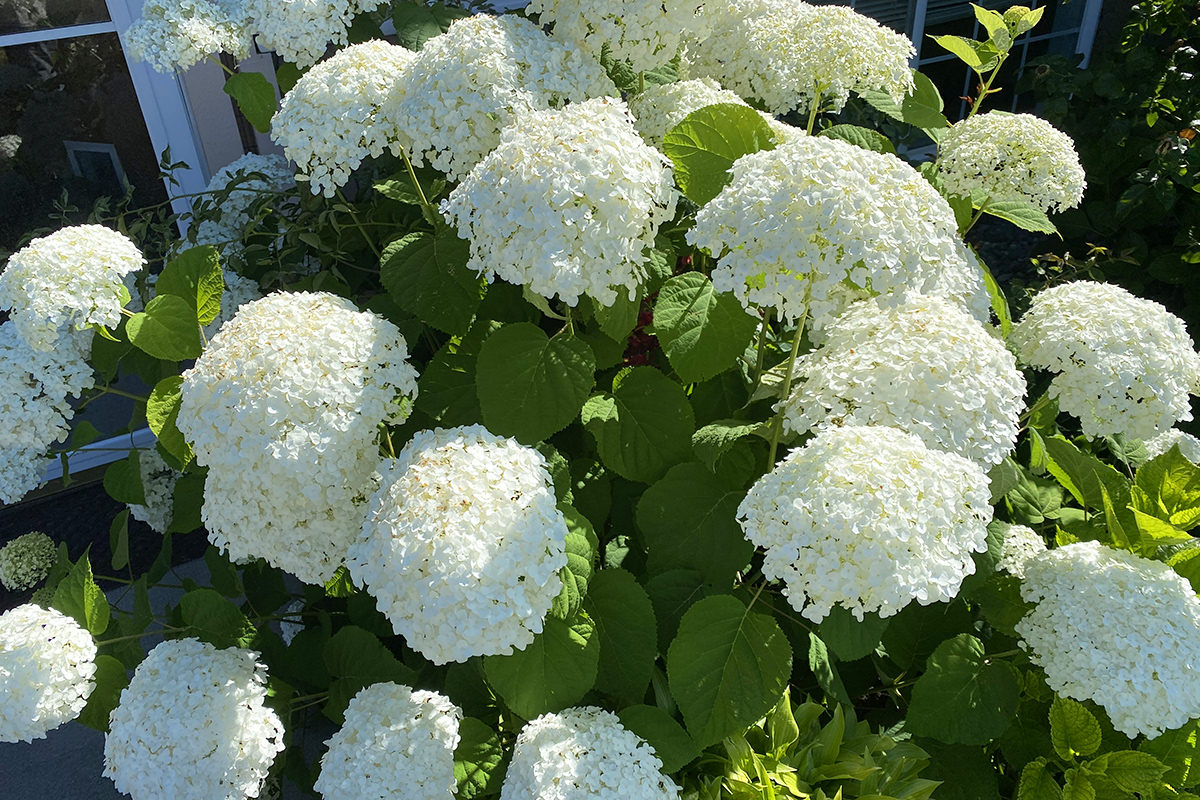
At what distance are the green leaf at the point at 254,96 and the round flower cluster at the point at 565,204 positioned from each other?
106 cm

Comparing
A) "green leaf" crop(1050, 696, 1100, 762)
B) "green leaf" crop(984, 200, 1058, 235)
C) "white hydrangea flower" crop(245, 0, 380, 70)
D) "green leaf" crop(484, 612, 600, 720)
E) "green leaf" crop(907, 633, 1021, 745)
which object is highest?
"white hydrangea flower" crop(245, 0, 380, 70)

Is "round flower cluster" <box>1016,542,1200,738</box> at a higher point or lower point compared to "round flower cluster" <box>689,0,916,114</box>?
lower

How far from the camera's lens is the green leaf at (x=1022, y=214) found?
1.89 metres

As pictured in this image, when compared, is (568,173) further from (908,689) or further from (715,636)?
(908,689)

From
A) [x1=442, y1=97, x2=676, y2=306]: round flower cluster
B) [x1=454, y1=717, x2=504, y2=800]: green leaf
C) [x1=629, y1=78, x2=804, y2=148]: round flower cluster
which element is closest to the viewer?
[x1=442, y1=97, x2=676, y2=306]: round flower cluster

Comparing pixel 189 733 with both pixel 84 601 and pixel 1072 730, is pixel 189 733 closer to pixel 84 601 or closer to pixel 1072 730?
pixel 84 601

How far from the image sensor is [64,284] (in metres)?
1.59

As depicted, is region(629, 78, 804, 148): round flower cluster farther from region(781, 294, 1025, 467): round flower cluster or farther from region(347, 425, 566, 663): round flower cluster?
region(347, 425, 566, 663): round flower cluster

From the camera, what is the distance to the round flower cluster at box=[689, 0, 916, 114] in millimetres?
1748

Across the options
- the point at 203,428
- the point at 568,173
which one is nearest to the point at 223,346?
the point at 203,428

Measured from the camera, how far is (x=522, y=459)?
4.19 feet

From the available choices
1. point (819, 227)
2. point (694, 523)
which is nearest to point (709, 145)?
point (819, 227)

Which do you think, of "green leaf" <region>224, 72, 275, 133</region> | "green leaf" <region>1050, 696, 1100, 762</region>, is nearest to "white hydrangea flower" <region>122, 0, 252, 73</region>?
Result: "green leaf" <region>224, 72, 275, 133</region>

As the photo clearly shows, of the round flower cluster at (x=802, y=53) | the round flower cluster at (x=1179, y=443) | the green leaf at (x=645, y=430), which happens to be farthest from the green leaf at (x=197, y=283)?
the round flower cluster at (x=1179, y=443)
